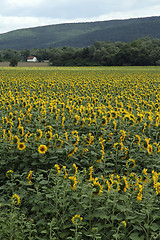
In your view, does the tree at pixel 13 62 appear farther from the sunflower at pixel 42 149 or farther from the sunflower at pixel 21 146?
the sunflower at pixel 42 149

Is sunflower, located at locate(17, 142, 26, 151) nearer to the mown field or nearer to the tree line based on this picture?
the mown field

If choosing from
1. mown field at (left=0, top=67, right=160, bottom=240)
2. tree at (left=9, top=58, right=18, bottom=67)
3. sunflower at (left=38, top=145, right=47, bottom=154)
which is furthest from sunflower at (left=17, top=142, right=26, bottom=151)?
tree at (left=9, top=58, right=18, bottom=67)

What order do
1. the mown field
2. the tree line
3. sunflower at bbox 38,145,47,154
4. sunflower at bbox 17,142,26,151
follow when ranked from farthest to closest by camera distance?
the tree line < sunflower at bbox 17,142,26,151 < sunflower at bbox 38,145,47,154 < the mown field

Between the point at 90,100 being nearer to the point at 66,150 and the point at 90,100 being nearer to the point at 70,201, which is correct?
the point at 66,150

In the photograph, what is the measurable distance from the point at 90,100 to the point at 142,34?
17223cm

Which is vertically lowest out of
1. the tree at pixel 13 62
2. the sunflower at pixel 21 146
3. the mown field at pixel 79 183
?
the mown field at pixel 79 183

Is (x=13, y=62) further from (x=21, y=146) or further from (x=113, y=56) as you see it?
(x=21, y=146)

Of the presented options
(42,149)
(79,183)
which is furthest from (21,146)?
(79,183)

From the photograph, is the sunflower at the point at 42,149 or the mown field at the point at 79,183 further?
the sunflower at the point at 42,149

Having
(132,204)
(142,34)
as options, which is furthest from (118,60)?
(142,34)

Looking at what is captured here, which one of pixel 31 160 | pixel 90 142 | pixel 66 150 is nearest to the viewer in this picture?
pixel 66 150

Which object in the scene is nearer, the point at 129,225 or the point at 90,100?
the point at 129,225

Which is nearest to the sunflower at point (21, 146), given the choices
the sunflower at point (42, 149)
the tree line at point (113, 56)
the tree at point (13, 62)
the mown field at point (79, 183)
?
the mown field at point (79, 183)

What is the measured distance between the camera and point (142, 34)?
174 metres
